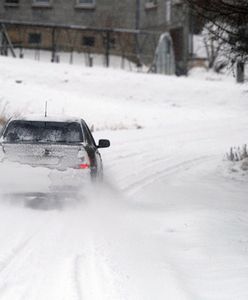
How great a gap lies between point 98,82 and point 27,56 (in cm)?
807

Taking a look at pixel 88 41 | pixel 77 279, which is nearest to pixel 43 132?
pixel 77 279

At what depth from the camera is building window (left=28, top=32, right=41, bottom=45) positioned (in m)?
41.6

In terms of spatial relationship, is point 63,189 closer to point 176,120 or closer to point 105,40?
point 176,120

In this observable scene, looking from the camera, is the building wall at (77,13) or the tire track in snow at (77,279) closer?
the tire track in snow at (77,279)

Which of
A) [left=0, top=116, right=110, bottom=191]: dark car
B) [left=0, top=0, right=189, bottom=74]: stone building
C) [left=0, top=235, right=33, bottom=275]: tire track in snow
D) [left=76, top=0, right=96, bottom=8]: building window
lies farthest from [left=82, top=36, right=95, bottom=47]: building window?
[left=0, top=235, right=33, bottom=275]: tire track in snow

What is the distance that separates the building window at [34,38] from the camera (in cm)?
4163

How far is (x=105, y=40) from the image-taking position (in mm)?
41844

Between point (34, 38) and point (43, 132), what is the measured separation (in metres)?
30.2

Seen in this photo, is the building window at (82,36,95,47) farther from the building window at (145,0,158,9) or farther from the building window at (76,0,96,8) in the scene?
the building window at (145,0,158,9)

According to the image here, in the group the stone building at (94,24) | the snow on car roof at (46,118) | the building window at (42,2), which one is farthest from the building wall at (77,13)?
the snow on car roof at (46,118)

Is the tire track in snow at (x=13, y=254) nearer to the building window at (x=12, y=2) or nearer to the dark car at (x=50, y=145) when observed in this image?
the dark car at (x=50, y=145)

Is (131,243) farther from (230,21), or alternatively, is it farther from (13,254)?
(230,21)

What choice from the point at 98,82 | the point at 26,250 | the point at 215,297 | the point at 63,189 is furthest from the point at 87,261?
the point at 98,82

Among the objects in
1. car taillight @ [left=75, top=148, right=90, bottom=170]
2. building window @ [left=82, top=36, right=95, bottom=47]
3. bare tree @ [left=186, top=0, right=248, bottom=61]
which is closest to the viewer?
car taillight @ [left=75, top=148, right=90, bottom=170]
